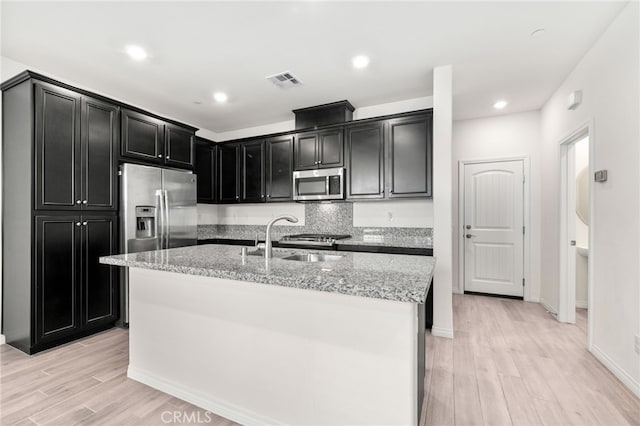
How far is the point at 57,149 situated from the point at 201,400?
2551 millimetres

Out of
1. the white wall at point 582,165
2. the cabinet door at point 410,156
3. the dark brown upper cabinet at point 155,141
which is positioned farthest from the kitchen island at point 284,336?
the white wall at point 582,165

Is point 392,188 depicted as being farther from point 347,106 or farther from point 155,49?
point 155,49

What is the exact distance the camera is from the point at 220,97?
3.70 metres

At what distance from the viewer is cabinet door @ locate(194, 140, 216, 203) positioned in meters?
4.37

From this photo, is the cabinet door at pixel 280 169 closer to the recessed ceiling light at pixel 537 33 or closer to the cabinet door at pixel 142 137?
the cabinet door at pixel 142 137

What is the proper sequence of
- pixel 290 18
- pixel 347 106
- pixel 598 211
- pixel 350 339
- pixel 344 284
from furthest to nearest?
pixel 347 106, pixel 598 211, pixel 290 18, pixel 350 339, pixel 344 284

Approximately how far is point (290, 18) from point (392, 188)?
2074 millimetres

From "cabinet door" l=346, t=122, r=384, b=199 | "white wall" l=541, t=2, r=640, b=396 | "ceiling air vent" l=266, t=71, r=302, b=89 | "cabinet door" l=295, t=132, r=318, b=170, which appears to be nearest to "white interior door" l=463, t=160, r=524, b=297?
"white wall" l=541, t=2, r=640, b=396

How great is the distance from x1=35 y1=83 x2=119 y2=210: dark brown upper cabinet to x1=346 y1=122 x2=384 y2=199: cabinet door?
104 inches

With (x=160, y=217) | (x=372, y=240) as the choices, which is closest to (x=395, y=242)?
(x=372, y=240)

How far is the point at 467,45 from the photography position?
101 inches

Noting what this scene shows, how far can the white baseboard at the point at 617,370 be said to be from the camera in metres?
1.99

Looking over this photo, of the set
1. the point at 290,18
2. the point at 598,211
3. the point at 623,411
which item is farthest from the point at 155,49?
the point at 623,411

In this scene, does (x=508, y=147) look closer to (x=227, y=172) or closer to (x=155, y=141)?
(x=227, y=172)
